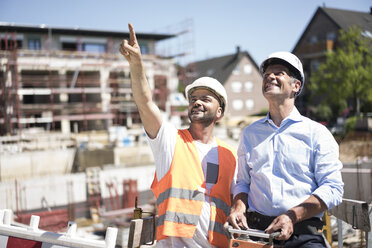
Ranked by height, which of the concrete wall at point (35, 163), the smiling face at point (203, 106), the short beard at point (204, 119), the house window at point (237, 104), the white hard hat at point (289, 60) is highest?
the house window at point (237, 104)

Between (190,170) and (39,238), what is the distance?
1512 mm

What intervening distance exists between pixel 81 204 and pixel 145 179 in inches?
143

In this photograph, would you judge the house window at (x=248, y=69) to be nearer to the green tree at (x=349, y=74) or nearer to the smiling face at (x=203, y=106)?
the green tree at (x=349, y=74)

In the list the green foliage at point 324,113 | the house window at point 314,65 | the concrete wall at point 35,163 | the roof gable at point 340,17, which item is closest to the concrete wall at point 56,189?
the concrete wall at point 35,163

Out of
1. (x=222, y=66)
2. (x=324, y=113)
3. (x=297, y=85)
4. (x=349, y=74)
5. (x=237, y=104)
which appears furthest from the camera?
(x=222, y=66)

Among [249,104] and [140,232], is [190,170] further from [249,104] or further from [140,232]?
[249,104]

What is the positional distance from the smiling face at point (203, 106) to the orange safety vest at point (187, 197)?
0.61ft

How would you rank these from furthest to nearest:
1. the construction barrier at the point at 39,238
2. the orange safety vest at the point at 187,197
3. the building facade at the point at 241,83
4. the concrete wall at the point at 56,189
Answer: the building facade at the point at 241,83, the concrete wall at the point at 56,189, the construction barrier at the point at 39,238, the orange safety vest at the point at 187,197

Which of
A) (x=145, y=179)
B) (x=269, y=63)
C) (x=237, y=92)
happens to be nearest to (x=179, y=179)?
(x=269, y=63)

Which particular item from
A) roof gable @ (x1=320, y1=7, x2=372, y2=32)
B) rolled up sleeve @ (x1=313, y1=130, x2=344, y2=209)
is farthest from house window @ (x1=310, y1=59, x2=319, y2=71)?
rolled up sleeve @ (x1=313, y1=130, x2=344, y2=209)

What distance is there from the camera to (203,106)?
3053 mm

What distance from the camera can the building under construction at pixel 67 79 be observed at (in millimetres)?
30234

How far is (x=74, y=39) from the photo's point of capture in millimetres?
Result: 36531

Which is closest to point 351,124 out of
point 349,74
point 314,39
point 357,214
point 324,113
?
point 349,74
